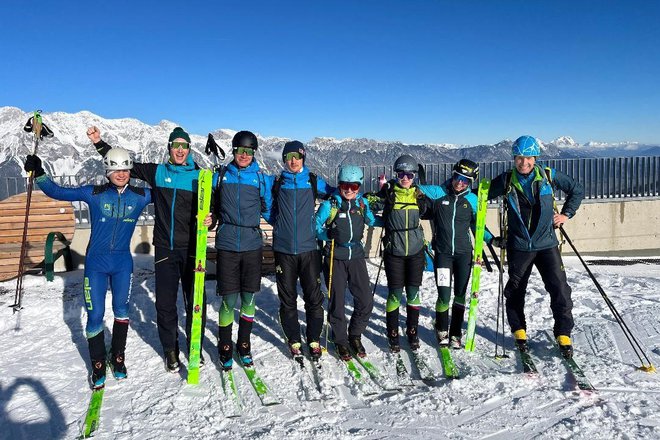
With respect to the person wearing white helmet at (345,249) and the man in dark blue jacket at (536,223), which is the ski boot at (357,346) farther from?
the man in dark blue jacket at (536,223)

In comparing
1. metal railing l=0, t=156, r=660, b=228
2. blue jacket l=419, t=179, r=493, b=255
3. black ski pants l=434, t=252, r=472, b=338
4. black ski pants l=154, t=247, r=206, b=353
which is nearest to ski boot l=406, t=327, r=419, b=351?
black ski pants l=434, t=252, r=472, b=338

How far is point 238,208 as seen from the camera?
178 inches

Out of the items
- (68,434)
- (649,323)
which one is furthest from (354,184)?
(649,323)

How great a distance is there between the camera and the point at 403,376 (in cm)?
458

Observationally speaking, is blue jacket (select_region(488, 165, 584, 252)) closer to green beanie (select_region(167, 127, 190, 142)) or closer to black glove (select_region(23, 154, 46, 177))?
green beanie (select_region(167, 127, 190, 142))

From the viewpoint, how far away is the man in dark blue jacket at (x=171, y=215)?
15.3 feet

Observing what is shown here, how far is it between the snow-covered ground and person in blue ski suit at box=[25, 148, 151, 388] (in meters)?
0.63

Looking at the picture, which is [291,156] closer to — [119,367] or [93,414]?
[119,367]

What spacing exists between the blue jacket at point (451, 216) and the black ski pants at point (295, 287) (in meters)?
1.51

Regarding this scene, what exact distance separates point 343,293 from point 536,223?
7.59 ft

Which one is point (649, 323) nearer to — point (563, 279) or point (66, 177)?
point (563, 279)

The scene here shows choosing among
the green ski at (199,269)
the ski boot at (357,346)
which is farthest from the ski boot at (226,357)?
the ski boot at (357,346)

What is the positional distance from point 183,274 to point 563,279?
434cm

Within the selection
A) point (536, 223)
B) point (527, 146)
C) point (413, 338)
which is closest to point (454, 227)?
point (536, 223)
